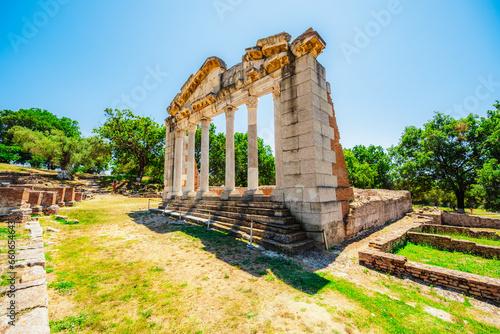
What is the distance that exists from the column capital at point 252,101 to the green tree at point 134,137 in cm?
2898

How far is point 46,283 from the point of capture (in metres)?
3.78

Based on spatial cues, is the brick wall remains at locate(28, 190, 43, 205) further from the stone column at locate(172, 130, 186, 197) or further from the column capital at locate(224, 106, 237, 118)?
the column capital at locate(224, 106, 237, 118)

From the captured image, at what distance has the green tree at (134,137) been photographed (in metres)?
33.8

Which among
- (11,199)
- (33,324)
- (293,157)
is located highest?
(293,157)

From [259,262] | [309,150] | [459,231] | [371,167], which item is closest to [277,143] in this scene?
[309,150]

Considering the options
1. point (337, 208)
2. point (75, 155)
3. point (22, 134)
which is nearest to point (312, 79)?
point (337, 208)

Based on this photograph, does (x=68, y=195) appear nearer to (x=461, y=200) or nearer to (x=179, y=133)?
(x=179, y=133)

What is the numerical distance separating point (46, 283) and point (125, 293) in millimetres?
1579

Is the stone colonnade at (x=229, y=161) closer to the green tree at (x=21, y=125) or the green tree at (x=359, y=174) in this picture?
the green tree at (x=359, y=174)

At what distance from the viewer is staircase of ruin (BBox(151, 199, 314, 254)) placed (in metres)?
6.17

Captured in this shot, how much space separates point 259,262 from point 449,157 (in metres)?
28.9

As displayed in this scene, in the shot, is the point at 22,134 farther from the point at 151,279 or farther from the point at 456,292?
the point at 456,292

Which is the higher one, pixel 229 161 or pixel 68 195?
pixel 229 161

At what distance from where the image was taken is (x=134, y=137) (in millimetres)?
34156
